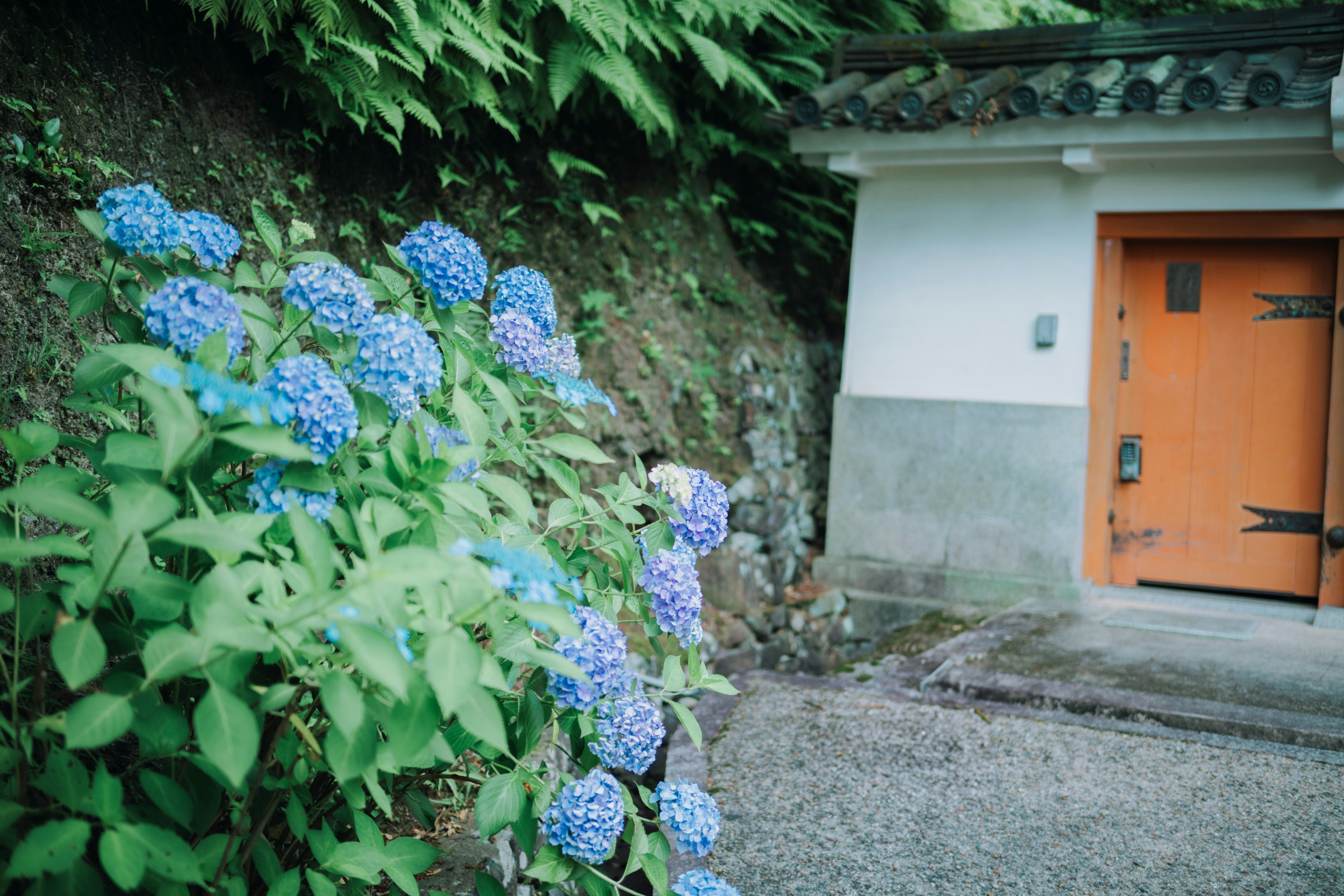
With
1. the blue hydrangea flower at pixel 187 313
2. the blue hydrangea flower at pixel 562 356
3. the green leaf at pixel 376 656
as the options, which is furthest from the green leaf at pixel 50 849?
the blue hydrangea flower at pixel 562 356

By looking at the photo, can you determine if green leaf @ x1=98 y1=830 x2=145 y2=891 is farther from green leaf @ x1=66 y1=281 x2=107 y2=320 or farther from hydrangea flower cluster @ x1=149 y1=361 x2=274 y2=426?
green leaf @ x1=66 y1=281 x2=107 y2=320

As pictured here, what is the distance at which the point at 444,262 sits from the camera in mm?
1832

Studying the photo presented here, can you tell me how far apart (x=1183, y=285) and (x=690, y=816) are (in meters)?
5.42

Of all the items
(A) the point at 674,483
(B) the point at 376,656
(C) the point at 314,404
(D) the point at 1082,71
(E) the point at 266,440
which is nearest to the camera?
(B) the point at 376,656

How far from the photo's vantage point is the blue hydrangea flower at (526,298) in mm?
2084

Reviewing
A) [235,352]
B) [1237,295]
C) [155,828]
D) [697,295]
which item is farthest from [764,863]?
[1237,295]

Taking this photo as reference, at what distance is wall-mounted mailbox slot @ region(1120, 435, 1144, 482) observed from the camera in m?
5.97

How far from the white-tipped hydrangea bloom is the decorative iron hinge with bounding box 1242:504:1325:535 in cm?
511

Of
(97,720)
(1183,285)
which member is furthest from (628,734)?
(1183,285)

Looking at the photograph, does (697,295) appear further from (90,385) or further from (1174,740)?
(90,385)

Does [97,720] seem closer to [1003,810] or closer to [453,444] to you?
[453,444]

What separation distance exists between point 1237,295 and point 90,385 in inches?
242

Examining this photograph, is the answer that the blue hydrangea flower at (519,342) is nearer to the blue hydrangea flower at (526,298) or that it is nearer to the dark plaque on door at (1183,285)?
the blue hydrangea flower at (526,298)

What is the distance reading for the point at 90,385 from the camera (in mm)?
1541
